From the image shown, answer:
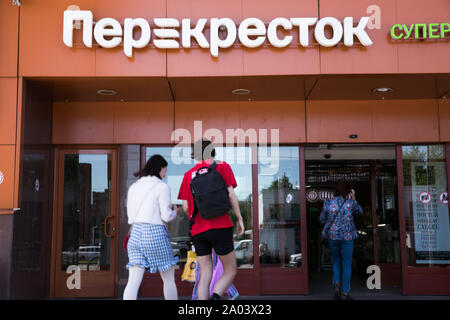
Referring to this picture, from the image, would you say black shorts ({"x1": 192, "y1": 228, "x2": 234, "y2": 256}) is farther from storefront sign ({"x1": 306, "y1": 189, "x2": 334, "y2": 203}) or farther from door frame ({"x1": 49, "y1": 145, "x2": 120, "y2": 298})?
storefront sign ({"x1": 306, "y1": 189, "x2": 334, "y2": 203})

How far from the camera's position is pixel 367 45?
658cm

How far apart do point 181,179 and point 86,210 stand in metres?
1.69

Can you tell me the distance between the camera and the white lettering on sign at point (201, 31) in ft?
21.5

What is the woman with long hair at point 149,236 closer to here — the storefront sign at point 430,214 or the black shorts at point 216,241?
the black shorts at point 216,241

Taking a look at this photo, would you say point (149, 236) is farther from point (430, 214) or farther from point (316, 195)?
point (316, 195)

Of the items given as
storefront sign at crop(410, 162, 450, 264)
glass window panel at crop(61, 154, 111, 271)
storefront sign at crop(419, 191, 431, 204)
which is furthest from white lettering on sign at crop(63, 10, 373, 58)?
storefront sign at crop(419, 191, 431, 204)

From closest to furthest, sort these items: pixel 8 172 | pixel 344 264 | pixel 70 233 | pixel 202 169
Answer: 1. pixel 202 169
2. pixel 8 172
3. pixel 344 264
4. pixel 70 233

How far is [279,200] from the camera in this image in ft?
27.0

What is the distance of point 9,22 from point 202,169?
3.85 meters

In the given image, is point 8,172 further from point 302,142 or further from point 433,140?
point 433,140

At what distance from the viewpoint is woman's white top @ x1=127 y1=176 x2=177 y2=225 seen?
489 cm

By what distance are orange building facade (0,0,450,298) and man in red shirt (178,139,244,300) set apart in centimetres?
197

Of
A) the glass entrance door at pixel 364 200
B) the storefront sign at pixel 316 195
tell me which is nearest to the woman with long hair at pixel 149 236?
the glass entrance door at pixel 364 200
